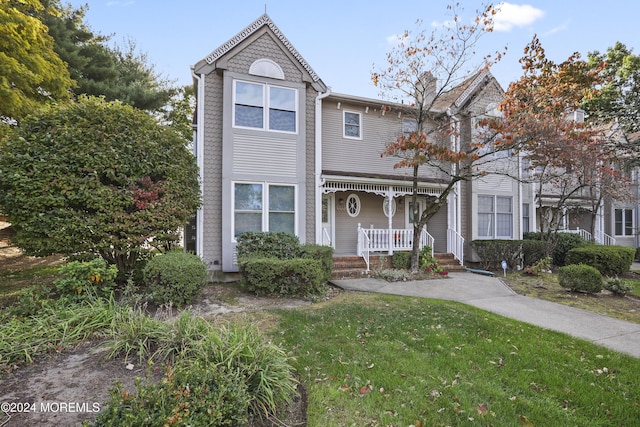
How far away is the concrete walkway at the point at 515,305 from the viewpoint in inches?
196

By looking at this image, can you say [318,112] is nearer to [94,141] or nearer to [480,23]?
[480,23]

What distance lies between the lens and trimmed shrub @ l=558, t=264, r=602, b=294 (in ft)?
25.6

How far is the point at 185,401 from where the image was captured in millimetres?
2215

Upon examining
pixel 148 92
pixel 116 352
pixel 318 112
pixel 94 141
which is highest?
pixel 148 92

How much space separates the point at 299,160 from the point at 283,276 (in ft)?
13.5

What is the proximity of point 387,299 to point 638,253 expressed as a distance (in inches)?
701

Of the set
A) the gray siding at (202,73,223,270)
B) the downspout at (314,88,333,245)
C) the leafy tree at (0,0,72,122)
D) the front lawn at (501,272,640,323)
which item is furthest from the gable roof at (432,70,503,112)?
the leafy tree at (0,0,72,122)

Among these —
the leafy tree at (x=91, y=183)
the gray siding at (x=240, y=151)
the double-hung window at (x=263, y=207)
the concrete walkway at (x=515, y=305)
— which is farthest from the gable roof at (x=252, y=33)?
the concrete walkway at (x=515, y=305)

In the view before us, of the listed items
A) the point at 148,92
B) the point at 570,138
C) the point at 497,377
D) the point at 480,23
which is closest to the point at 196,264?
the point at 497,377

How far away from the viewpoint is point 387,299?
7.13 meters

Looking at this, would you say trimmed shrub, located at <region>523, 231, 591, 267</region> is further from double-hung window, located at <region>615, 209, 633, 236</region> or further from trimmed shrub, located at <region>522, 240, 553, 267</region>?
double-hung window, located at <region>615, 209, 633, 236</region>

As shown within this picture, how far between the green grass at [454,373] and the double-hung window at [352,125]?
25.1 ft

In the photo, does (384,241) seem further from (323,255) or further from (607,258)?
(607,258)

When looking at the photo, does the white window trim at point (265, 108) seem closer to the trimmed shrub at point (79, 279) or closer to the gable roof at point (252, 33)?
the gable roof at point (252, 33)
